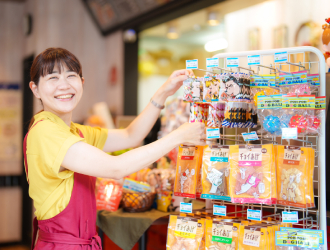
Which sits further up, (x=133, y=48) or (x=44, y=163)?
(x=133, y=48)

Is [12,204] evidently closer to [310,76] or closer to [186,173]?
[186,173]

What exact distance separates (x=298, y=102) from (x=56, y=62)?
3.64 ft

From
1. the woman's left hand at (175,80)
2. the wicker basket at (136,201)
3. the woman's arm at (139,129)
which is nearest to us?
the woman's left hand at (175,80)

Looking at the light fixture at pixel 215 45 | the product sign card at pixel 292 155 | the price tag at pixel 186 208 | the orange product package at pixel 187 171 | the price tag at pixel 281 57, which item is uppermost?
the light fixture at pixel 215 45

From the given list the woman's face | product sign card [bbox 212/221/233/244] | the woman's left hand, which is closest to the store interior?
the woman's left hand

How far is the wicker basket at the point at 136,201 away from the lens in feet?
6.87

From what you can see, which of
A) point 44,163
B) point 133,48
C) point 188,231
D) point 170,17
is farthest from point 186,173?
point 133,48

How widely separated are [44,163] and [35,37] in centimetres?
380

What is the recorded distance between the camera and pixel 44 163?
4.76ft

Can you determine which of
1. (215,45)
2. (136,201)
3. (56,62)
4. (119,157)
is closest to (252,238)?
(119,157)

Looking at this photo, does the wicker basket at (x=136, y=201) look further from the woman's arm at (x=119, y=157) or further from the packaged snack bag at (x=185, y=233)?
the woman's arm at (x=119, y=157)

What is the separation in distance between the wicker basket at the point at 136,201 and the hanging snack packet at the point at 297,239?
95 cm

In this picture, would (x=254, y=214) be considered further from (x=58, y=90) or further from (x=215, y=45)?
(x=215, y=45)

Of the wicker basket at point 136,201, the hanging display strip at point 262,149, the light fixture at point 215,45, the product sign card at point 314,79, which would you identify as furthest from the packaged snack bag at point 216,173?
the light fixture at point 215,45
